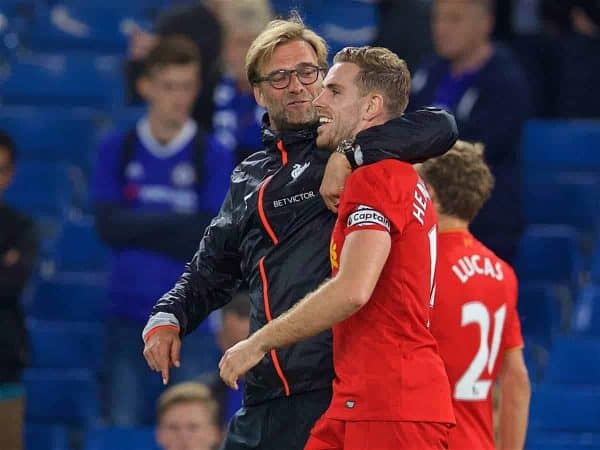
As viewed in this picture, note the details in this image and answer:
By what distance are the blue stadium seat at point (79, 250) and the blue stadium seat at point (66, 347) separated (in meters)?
0.67

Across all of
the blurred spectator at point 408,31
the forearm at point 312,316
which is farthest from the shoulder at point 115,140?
the forearm at point 312,316

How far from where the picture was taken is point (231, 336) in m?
6.38

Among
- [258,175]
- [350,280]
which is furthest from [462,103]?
[350,280]

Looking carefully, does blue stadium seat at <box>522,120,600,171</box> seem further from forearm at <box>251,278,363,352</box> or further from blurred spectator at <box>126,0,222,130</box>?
forearm at <box>251,278,363,352</box>

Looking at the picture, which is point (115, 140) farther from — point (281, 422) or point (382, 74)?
point (382, 74)

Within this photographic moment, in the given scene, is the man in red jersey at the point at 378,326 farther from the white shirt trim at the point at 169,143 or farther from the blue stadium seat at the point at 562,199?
the blue stadium seat at the point at 562,199

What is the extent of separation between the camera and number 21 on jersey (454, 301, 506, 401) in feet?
14.5

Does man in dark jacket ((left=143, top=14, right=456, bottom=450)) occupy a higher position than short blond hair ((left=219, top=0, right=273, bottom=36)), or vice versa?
short blond hair ((left=219, top=0, right=273, bottom=36))

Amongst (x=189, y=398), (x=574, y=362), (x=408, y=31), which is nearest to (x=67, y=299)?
(x=189, y=398)

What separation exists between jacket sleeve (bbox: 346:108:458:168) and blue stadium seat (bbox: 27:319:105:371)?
395cm

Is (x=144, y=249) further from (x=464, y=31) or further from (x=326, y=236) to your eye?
(x=326, y=236)

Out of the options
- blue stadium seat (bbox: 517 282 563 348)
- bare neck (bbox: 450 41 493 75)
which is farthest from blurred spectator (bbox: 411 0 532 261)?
blue stadium seat (bbox: 517 282 563 348)

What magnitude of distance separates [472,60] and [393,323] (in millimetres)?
3608

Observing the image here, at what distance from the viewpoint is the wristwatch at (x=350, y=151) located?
12.1 ft
